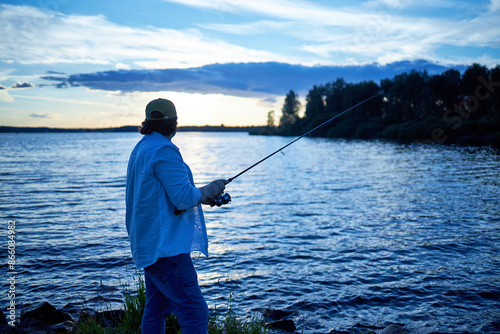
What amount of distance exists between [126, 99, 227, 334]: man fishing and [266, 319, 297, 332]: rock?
3274 millimetres

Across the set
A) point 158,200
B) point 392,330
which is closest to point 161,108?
point 158,200

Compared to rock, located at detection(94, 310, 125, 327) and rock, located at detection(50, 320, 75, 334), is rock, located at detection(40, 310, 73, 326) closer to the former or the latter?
rock, located at detection(50, 320, 75, 334)

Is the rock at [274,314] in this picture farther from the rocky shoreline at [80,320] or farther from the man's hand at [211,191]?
the man's hand at [211,191]

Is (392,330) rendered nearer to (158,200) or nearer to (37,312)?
(158,200)

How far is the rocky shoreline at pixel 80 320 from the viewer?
18.2 ft

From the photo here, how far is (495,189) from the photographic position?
64.5 feet

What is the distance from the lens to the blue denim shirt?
3271mm

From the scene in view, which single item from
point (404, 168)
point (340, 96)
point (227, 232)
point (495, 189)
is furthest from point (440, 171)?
point (340, 96)

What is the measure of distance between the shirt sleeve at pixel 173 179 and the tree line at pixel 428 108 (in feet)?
207

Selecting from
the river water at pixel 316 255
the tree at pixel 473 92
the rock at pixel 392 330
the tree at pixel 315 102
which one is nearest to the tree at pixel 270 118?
the tree at pixel 315 102

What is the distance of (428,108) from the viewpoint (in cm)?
8712

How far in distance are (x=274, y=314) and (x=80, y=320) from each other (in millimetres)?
3238

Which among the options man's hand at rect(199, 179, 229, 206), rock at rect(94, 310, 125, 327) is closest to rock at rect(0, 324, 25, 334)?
rock at rect(94, 310, 125, 327)

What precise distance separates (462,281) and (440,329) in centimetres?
236
